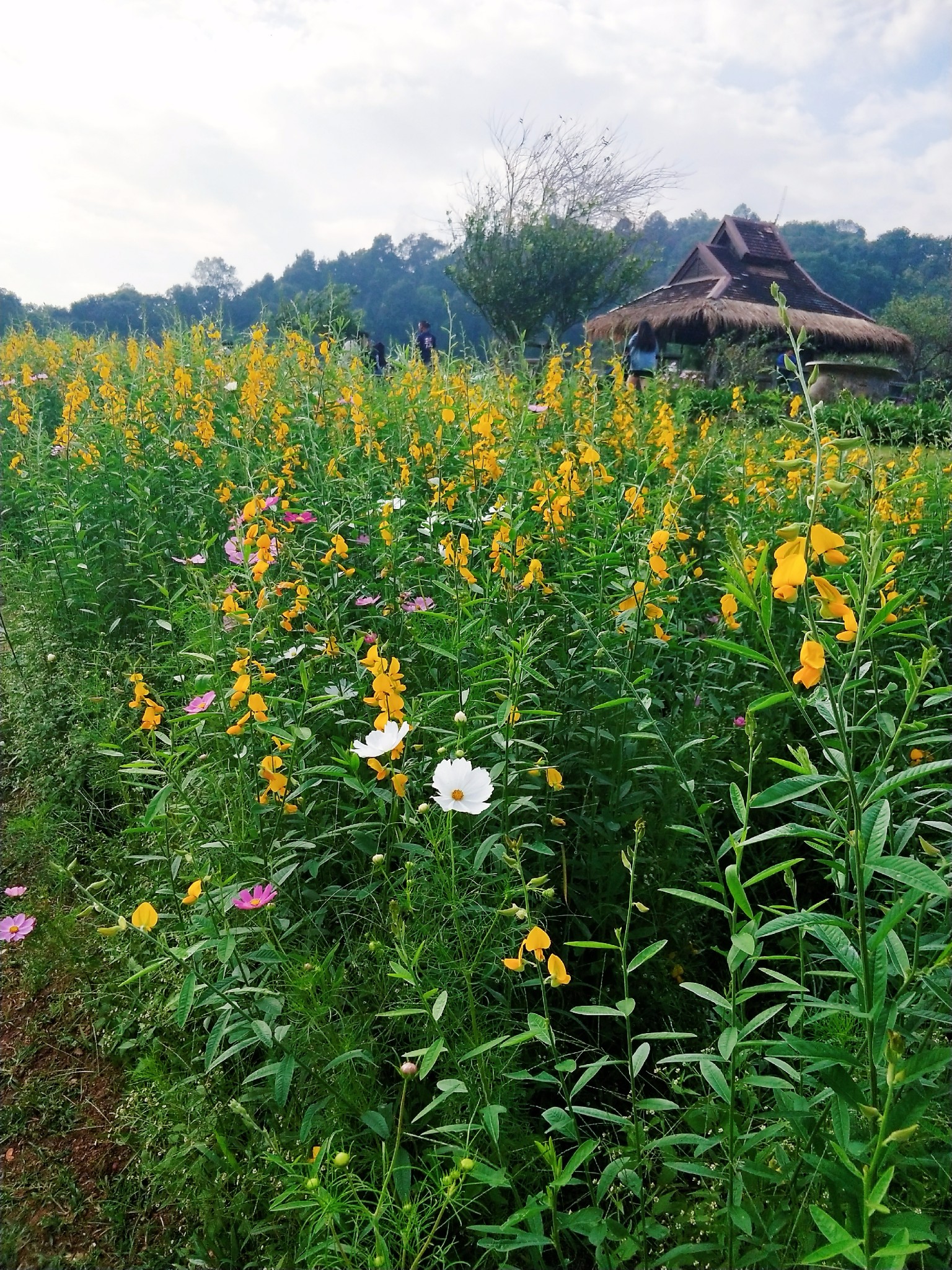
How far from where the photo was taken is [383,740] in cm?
146

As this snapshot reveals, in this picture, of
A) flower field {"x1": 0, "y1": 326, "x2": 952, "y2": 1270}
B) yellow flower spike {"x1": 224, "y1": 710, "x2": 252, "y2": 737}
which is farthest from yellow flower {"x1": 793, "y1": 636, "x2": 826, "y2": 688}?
yellow flower spike {"x1": 224, "y1": 710, "x2": 252, "y2": 737}

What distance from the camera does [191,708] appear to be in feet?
5.82

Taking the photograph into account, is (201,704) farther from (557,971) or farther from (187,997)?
(557,971)

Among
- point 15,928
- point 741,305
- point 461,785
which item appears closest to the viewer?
point 461,785

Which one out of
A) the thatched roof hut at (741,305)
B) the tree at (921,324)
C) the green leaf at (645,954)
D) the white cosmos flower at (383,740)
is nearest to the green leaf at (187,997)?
the white cosmos flower at (383,740)

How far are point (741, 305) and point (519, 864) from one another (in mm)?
20538

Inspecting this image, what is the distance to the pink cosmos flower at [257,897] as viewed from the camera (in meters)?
1.42

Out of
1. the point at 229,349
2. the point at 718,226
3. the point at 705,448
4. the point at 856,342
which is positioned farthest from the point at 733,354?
the point at 718,226

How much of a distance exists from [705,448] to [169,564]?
254 cm

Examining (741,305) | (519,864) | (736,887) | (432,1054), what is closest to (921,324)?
(741,305)

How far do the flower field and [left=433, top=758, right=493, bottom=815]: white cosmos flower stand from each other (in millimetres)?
10

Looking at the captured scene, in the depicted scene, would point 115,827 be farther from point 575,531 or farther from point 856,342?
point 856,342

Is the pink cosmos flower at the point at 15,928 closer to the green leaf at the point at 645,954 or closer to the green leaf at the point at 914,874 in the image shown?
the green leaf at the point at 645,954

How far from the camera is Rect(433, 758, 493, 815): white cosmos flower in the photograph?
1369 millimetres
